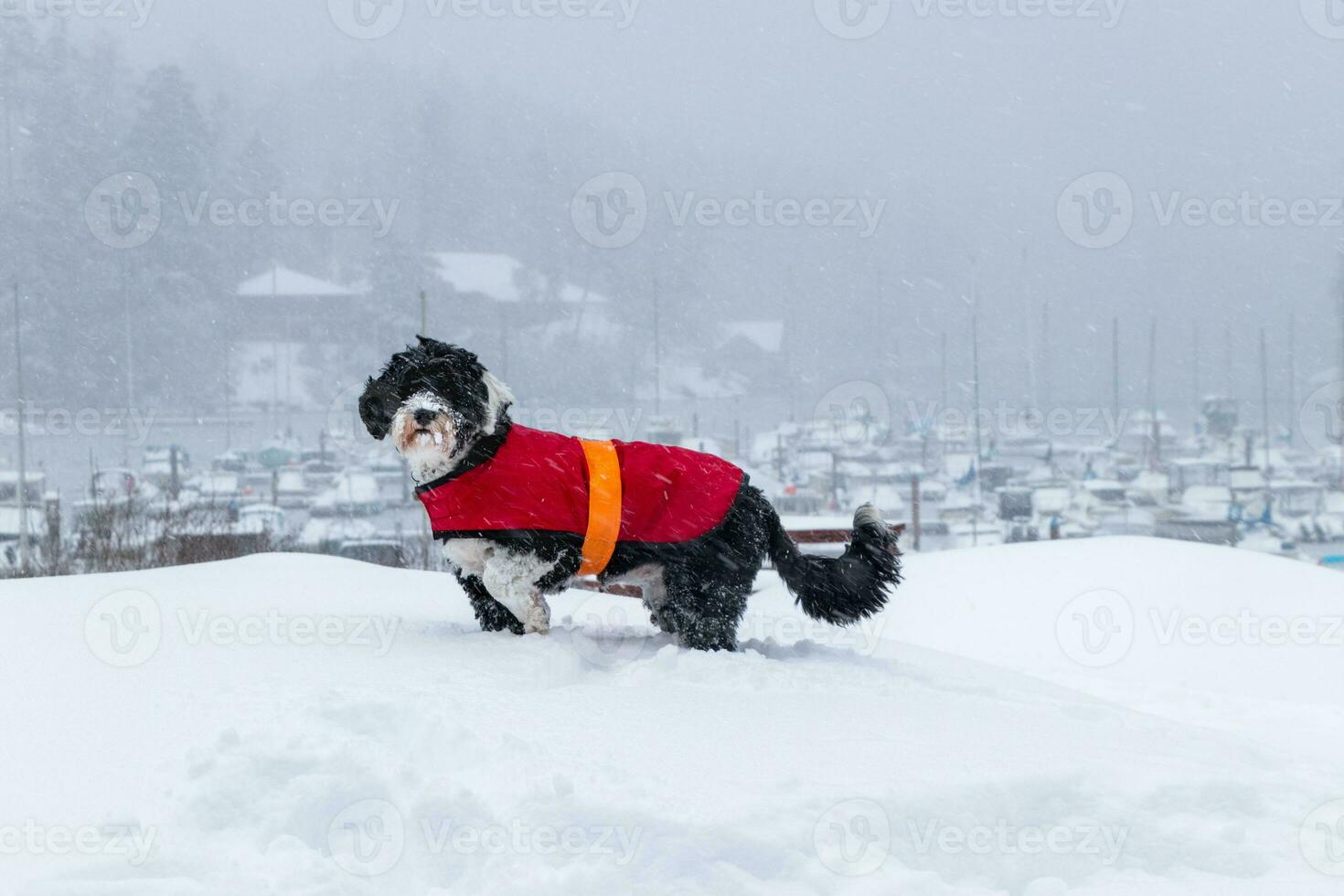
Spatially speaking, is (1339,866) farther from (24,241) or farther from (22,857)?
(24,241)

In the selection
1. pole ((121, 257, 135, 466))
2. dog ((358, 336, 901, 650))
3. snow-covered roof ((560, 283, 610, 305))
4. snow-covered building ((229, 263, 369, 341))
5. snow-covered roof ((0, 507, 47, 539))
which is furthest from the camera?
snow-covered roof ((560, 283, 610, 305))

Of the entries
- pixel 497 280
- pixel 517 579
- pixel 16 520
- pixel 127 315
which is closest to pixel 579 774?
pixel 517 579

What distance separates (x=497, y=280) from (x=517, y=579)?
138 feet

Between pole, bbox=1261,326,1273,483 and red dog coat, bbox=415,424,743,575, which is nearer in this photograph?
red dog coat, bbox=415,424,743,575

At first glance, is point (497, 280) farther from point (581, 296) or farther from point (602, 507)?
point (602, 507)

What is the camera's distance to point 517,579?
14.7ft

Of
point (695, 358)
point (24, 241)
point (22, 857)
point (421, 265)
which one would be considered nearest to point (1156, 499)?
point (695, 358)

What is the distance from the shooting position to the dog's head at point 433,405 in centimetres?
432

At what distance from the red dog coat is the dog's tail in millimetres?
409

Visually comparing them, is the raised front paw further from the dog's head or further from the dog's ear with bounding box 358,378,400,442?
the dog's ear with bounding box 358,378,400,442

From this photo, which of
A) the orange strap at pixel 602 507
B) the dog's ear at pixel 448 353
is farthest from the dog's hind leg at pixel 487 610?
the dog's ear at pixel 448 353

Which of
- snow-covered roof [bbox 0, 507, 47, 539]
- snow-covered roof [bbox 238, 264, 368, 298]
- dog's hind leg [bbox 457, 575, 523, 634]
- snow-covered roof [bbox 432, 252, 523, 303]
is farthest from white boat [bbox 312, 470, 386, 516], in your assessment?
dog's hind leg [bbox 457, 575, 523, 634]

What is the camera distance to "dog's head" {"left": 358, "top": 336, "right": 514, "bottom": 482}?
14.2 ft

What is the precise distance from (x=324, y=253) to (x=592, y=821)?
4380cm
